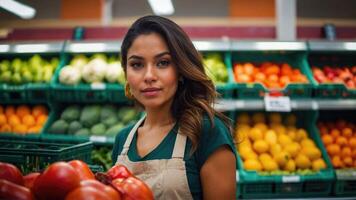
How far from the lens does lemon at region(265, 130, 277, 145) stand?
3.34 meters

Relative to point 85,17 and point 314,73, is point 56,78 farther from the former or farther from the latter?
point 85,17

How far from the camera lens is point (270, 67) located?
148 inches

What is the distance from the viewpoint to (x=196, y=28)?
18.2 ft

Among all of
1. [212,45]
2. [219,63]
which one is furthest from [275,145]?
[212,45]

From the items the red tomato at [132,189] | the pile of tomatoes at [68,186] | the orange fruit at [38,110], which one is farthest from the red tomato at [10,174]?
the orange fruit at [38,110]

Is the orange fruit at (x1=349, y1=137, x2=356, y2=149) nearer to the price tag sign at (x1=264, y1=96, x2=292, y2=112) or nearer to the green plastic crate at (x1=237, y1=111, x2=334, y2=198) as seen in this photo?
the green plastic crate at (x1=237, y1=111, x2=334, y2=198)

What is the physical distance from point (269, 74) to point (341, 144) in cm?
106

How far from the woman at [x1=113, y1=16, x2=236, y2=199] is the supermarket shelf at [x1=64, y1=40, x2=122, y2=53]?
2.19 meters

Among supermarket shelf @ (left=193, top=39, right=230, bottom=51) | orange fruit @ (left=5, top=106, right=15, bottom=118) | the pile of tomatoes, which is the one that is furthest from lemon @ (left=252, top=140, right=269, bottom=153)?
orange fruit @ (left=5, top=106, right=15, bottom=118)

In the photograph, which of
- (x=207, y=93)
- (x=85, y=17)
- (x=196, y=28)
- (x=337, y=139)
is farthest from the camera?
(x=85, y=17)

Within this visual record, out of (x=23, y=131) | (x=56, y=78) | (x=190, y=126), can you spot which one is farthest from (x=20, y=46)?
(x=190, y=126)

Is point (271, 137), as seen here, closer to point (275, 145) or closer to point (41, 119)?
point (275, 145)

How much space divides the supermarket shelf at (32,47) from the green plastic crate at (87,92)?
0.28 meters

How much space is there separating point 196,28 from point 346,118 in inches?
110
